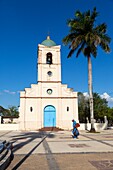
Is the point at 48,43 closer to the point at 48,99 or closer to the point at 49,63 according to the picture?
the point at 49,63

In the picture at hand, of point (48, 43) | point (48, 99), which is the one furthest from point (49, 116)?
point (48, 43)

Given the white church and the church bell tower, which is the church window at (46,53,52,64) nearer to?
the church bell tower

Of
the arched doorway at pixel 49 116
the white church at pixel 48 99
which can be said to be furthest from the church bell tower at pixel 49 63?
the arched doorway at pixel 49 116

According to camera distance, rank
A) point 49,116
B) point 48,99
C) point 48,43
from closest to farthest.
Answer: point 49,116 → point 48,99 → point 48,43

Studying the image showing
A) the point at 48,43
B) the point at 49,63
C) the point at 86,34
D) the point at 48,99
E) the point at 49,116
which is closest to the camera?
the point at 86,34

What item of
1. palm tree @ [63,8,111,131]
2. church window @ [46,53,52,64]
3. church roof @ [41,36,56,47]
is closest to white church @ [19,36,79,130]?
church window @ [46,53,52,64]

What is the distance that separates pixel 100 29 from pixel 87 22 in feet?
5.87

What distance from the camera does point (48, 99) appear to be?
30.4m

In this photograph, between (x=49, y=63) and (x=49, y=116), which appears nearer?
(x=49, y=116)

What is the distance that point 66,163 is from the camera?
6.83m

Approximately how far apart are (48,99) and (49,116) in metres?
2.55

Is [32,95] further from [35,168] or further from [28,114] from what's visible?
[35,168]

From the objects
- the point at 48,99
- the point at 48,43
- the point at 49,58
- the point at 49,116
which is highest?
the point at 48,43

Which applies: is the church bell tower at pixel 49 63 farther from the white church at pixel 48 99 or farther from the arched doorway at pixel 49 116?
the arched doorway at pixel 49 116
